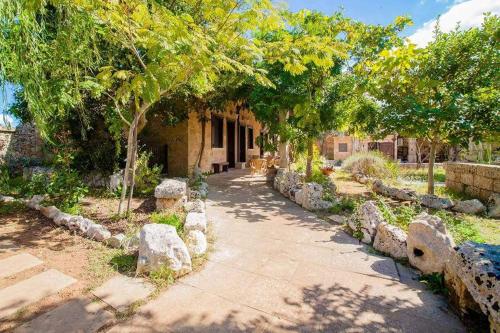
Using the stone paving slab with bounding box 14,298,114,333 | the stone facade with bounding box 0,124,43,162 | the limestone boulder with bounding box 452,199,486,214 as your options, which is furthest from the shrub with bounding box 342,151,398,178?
the stone facade with bounding box 0,124,43,162

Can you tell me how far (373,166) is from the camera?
37.7 ft

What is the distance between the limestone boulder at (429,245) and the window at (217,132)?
9411mm

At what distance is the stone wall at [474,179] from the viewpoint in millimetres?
6699

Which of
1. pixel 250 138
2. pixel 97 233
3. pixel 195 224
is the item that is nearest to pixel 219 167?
pixel 250 138

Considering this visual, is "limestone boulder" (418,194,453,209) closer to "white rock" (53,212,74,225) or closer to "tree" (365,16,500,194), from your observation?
"tree" (365,16,500,194)

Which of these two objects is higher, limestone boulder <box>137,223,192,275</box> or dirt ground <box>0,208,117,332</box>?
limestone boulder <box>137,223,192,275</box>

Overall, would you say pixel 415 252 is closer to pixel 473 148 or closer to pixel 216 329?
pixel 216 329

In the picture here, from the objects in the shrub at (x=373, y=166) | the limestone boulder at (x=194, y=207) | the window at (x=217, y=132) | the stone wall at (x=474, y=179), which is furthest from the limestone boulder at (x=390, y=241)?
the window at (x=217, y=132)

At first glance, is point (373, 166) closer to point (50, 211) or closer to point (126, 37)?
point (126, 37)

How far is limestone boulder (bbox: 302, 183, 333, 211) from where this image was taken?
6082 millimetres

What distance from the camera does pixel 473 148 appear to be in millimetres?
15430

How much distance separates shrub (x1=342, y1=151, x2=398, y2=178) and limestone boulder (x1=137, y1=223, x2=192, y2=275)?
401 inches

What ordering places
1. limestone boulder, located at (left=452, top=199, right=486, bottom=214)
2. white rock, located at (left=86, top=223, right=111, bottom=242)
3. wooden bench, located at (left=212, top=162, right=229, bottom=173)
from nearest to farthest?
1. white rock, located at (left=86, top=223, right=111, bottom=242)
2. limestone boulder, located at (left=452, top=199, right=486, bottom=214)
3. wooden bench, located at (left=212, top=162, right=229, bottom=173)

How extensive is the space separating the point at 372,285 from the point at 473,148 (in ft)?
57.4
